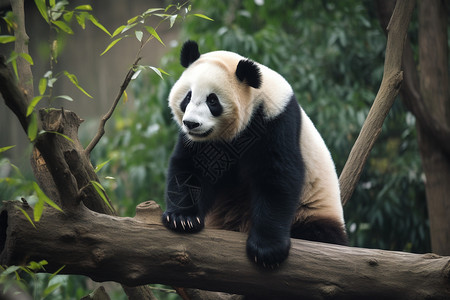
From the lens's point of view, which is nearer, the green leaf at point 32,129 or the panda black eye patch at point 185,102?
the green leaf at point 32,129

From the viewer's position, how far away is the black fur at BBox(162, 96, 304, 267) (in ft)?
7.27

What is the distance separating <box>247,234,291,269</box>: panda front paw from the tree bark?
31 millimetres

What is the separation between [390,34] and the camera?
9.66ft

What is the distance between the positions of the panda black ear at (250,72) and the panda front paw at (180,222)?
28.9 inches

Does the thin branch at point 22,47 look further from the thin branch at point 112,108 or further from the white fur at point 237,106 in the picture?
the white fur at point 237,106

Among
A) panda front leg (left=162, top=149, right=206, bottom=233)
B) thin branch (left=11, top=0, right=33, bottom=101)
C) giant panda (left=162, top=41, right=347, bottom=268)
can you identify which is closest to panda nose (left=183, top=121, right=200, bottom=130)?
giant panda (left=162, top=41, right=347, bottom=268)

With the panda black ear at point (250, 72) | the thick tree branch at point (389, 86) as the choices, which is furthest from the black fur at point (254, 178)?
the thick tree branch at point (389, 86)

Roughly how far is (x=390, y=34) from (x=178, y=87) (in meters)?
1.30

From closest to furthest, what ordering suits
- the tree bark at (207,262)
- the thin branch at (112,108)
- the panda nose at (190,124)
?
the tree bark at (207,262) < the thin branch at (112,108) < the panda nose at (190,124)

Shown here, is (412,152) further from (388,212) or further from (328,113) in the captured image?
(328,113)

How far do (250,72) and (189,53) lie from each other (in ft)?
1.29

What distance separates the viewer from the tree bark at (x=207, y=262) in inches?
73.4

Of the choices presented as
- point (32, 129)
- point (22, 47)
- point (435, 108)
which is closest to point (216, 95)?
point (22, 47)

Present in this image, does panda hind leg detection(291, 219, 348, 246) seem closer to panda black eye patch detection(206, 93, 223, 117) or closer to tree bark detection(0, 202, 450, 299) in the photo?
tree bark detection(0, 202, 450, 299)
